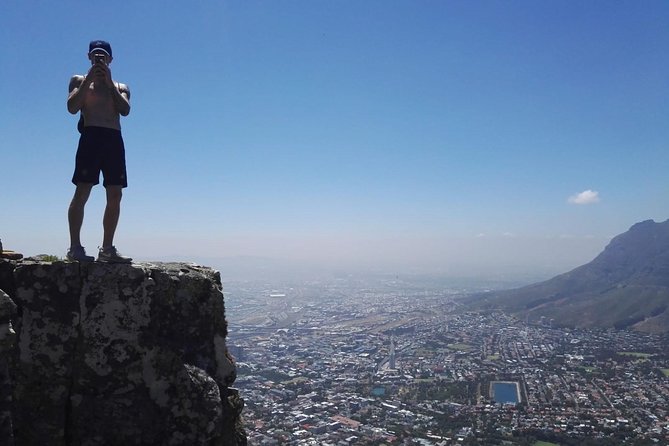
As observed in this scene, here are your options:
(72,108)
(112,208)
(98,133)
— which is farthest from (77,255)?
(72,108)

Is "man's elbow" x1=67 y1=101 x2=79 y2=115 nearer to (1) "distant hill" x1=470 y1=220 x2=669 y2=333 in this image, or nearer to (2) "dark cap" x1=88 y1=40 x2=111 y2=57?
(2) "dark cap" x1=88 y1=40 x2=111 y2=57

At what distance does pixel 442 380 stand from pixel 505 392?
8708mm

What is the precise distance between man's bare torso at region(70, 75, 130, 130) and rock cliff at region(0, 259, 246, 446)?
5.49ft

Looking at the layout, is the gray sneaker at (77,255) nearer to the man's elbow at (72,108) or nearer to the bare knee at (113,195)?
the bare knee at (113,195)

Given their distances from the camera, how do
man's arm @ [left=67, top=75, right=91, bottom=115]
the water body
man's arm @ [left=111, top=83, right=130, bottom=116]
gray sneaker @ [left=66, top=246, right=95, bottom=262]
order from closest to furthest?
gray sneaker @ [left=66, top=246, right=95, bottom=262] → man's arm @ [left=67, top=75, right=91, bottom=115] → man's arm @ [left=111, top=83, right=130, bottom=116] → the water body

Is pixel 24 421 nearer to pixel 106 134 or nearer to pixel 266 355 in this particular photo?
pixel 106 134

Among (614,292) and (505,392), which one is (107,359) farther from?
(614,292)

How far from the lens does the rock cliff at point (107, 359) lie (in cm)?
413

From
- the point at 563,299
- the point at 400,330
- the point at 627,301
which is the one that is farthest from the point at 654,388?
the point at 563,299

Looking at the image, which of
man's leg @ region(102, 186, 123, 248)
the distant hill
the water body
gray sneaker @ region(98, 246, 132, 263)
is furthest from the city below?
gray sneaker @ region(98, 246, 132, 263)

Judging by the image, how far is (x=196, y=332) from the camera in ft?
15.4

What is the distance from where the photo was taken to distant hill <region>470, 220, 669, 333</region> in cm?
11312

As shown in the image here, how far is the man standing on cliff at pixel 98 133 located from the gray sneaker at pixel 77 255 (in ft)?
1.10

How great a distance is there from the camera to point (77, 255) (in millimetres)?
4570
